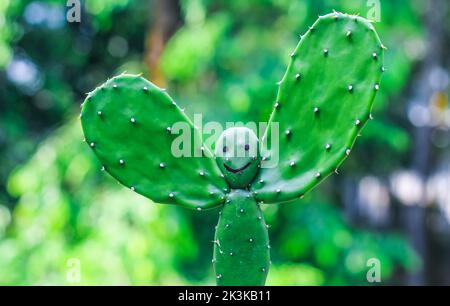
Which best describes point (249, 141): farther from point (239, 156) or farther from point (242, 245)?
point (242, 245)

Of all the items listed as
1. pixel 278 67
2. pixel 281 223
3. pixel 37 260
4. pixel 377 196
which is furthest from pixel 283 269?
pixel 377 196

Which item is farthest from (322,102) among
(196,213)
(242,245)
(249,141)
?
(196,213)

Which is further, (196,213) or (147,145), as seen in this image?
(196,213)

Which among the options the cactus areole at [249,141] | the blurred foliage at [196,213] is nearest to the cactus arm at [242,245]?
the cactus areole at [249,141]

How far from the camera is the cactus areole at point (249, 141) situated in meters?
1.24

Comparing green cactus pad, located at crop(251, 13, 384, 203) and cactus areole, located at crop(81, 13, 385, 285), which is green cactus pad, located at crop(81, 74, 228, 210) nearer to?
cactus areole, located at crop(81, 13, 385, 285)

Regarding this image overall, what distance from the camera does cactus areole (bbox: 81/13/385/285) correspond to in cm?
124

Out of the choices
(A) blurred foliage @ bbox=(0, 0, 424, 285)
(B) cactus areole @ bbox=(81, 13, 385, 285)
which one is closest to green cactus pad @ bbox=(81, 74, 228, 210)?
(B) cactus areole @ bbox=(81, 13, 385, 285)

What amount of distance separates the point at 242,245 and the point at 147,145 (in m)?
0.28

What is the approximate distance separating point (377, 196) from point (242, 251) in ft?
23.9

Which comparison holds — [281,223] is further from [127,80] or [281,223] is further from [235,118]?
[127,80]

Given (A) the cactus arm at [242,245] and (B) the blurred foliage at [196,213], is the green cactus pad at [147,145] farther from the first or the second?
(B) the blurred foliage at [196,213]

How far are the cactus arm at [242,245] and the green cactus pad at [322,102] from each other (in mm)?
47

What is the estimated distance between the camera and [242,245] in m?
1.25
